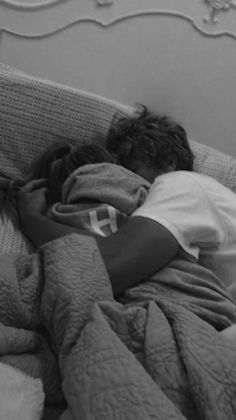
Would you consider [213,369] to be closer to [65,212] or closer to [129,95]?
[65,212]

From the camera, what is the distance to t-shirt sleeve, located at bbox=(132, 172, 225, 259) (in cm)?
101

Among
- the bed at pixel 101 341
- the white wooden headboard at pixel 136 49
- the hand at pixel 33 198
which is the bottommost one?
the hand at pixel 33 198

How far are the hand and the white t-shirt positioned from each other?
0.25m

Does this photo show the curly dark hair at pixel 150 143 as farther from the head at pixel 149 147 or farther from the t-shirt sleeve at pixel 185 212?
the t-shirt sleeve at pixel 185 212

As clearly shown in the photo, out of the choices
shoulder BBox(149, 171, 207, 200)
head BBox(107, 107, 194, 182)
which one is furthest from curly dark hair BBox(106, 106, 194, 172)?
shoulder BBox(149, 171, 207, 200)

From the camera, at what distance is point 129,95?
164 cm

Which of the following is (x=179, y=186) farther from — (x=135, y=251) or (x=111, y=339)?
(x=111, y=339)

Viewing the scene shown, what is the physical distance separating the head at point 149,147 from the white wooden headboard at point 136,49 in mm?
313

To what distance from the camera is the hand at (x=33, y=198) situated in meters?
1.18

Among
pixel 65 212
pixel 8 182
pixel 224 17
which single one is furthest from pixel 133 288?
pixel 224 17

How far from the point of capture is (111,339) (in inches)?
30.4

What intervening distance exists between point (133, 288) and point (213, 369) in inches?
10.5

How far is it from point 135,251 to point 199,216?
0.16 meters

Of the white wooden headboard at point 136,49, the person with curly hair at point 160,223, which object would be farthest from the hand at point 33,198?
the white wooden headboard at point 136,49
